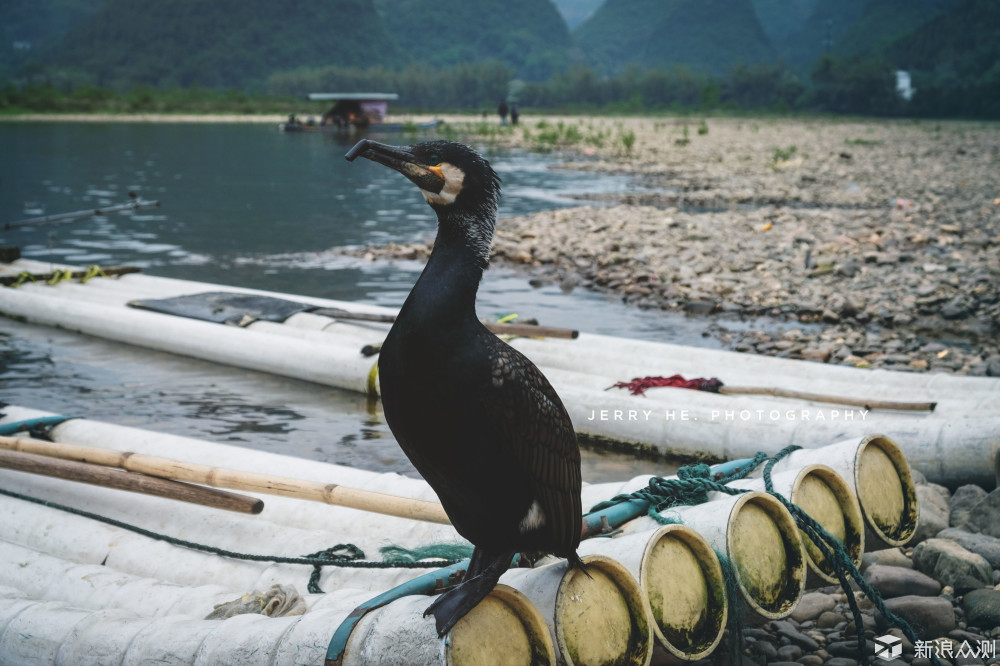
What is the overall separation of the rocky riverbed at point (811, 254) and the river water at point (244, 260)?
0.95 m

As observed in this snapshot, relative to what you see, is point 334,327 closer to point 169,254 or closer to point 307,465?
point 307,465

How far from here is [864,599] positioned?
4508 millimetres


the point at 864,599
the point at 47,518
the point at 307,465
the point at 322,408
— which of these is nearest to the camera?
the point at 864,599

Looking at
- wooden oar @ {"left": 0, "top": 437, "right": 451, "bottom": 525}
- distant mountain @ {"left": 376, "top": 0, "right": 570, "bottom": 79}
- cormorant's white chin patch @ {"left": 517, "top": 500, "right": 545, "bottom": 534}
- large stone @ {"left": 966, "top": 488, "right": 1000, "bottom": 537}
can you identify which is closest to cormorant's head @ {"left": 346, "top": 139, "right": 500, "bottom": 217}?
cormorant's white chin patch @ {"left": 517, "top": 500, "right": 545, "bottom": 534}

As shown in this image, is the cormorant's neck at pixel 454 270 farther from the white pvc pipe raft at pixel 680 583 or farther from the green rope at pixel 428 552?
the green rope at pixel 428 552

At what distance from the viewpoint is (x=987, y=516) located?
4.90 m

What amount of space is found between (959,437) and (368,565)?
146 inches

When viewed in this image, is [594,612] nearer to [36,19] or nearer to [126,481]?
[126,481]

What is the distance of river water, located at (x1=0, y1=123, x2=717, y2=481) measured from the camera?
8008 millimetres

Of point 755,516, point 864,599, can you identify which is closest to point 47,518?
point 755,516

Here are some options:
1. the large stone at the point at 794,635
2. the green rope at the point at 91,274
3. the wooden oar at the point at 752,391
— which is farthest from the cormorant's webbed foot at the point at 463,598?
the green rope at the point at 91,274

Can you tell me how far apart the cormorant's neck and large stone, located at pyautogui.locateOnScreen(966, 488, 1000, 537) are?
11.4ft

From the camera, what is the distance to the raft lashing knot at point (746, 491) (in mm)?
3658

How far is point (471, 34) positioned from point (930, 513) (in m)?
183
